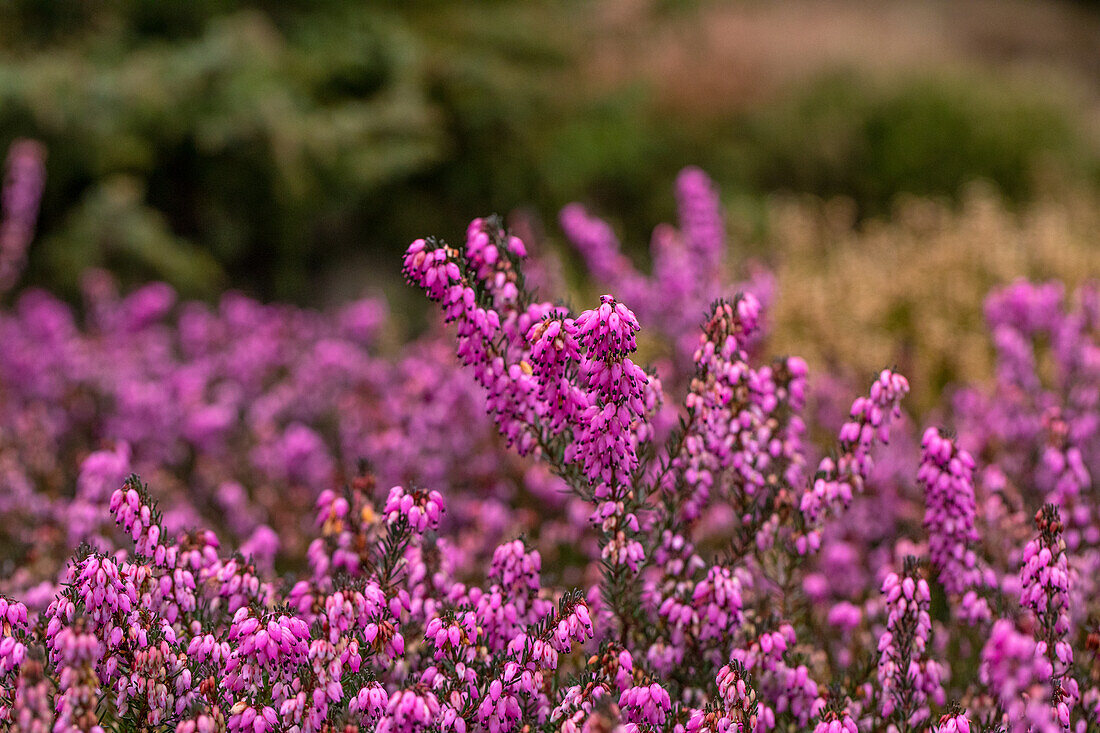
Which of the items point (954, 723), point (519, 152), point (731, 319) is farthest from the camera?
point (519, 152)

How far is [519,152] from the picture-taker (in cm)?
973

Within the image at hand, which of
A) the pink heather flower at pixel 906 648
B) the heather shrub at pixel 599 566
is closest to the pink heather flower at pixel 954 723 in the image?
the heather shrub at pixel 599 566

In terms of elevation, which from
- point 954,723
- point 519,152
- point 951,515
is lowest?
point 954,723

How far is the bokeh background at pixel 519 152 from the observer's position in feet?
25.4

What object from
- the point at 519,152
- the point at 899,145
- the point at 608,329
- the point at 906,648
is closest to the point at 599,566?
the point at 906,648

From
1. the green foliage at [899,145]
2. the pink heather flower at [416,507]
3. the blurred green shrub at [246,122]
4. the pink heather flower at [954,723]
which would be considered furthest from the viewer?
the green foliage at [899,145]

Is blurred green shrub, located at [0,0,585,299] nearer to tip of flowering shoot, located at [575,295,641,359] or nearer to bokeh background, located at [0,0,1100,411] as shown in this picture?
bokeh background, located at [0,0,1100,411]

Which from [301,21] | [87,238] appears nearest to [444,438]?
[87,238]

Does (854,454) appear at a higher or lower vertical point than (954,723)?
higher

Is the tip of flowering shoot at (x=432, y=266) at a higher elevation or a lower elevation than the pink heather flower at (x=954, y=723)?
higher

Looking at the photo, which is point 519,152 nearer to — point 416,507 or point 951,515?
point 951,515

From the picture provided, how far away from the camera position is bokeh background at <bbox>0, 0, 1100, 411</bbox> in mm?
7734

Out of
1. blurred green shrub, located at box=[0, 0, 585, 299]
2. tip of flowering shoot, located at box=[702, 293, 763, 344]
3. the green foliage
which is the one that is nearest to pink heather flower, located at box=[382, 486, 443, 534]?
tip of flowering shoot, located at box=[702, 293, 763, 344]

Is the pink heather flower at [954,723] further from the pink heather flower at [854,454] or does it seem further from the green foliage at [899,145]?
the green foliage at [899,145]
